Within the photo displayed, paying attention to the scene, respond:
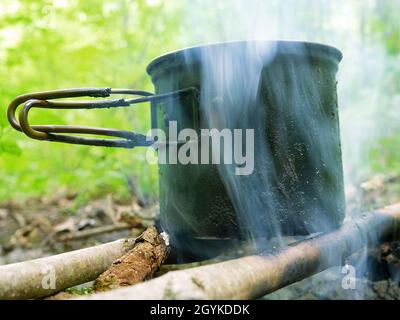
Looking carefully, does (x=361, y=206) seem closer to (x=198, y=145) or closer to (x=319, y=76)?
(x=319, y=76)

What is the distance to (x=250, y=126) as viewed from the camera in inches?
70.5

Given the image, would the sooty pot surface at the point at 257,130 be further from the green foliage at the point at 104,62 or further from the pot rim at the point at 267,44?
the green foliage at the point at 104,62

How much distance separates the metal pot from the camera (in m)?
1.78

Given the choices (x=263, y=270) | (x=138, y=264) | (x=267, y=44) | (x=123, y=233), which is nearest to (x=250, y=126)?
(x=267, y=44)

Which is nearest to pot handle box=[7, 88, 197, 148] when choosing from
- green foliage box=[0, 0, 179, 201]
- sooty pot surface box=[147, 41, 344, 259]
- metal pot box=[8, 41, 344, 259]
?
metal pot box=[8, 41, 344, 259]

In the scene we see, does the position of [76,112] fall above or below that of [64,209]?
above

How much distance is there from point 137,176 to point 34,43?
6.87 feet

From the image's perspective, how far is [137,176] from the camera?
462cm

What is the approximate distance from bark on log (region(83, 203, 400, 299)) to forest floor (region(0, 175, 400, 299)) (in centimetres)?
26

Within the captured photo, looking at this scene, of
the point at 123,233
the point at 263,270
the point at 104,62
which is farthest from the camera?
the point at 104,62

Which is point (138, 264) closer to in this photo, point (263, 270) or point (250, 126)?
point (263, 270)

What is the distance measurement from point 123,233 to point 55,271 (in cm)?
182

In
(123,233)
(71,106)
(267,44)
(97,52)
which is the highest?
(97,52)
